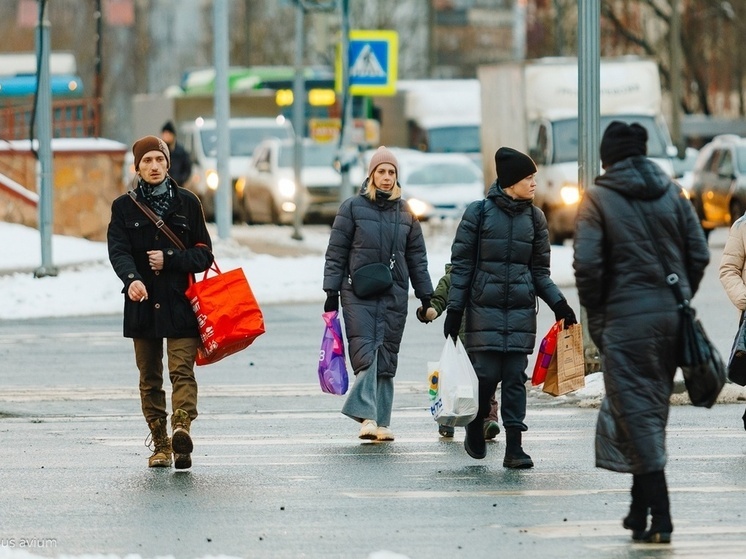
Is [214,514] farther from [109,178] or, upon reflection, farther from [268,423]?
[109,178]

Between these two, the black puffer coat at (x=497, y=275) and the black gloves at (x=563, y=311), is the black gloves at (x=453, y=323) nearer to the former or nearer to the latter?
the black puffer coat at (x=497, y=275)

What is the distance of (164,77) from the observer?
85.5 meters

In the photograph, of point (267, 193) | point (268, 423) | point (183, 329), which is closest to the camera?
point (183, 329)

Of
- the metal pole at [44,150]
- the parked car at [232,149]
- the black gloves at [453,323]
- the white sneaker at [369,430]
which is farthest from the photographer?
the parked car at [232,149]

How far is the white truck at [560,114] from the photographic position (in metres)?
28.7

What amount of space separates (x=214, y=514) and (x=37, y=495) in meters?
1.01

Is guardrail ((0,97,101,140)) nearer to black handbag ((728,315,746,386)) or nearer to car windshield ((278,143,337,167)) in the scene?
car windshield ((278,143,337,167))

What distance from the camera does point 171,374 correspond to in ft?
31.1

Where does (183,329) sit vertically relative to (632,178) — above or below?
below

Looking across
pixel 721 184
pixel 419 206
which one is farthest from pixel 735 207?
pixel 419 206

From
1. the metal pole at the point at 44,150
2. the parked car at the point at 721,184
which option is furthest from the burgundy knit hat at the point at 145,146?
the parked car at the point at 721,184

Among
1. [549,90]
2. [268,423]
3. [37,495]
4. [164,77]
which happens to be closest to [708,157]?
[549,90]

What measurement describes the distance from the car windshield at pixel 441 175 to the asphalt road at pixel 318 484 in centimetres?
2075

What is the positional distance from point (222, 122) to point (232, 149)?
43.9 feet
